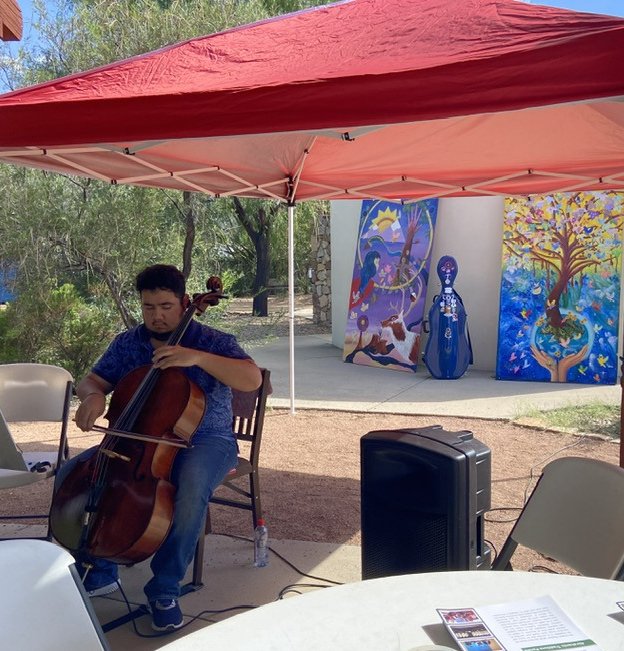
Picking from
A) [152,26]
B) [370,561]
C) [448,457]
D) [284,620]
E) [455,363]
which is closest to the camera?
[284,620]

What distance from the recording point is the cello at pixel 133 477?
110 inches

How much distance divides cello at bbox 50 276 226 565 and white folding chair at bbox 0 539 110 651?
1.24 metres

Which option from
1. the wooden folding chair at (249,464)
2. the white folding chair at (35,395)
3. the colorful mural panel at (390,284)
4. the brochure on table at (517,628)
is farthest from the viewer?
the colorful mural panel at (390,284)

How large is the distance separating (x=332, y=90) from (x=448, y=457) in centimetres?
143

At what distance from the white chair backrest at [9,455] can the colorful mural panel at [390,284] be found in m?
6.14

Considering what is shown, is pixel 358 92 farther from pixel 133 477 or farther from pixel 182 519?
pixel 182 519

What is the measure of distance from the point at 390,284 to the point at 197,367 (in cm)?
645

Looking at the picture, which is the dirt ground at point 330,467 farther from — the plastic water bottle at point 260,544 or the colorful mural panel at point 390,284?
the colorful mural panel at point 390,284

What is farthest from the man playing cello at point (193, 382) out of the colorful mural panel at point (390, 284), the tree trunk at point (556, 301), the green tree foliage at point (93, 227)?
the colorful mural panel at point (390, 284)

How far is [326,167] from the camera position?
5262 millimetres

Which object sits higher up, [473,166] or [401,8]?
[401,8]

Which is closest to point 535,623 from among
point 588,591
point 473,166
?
point 588,591

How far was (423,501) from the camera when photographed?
301cm

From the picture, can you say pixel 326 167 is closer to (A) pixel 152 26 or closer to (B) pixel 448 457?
(B) pixel 448 457
